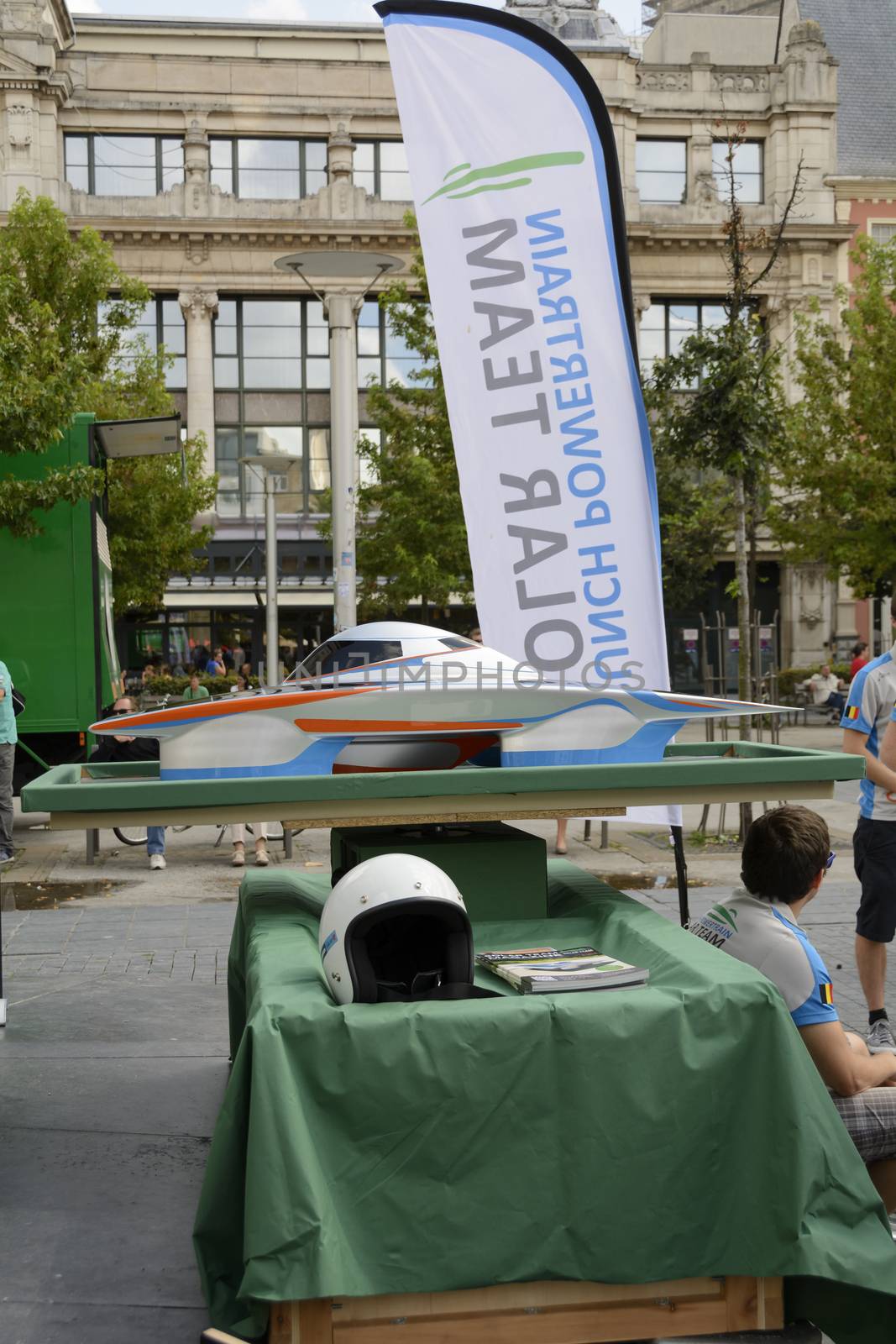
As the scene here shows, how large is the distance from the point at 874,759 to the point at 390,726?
2.94m

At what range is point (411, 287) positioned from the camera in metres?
41.2

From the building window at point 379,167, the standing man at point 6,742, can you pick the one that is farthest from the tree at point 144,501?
the building window at point 379,167

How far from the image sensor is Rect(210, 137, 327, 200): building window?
44281 millimetres

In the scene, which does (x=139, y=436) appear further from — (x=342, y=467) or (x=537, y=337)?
(x=537, y=337)

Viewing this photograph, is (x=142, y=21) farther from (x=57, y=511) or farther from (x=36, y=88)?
(x=57, y=511)

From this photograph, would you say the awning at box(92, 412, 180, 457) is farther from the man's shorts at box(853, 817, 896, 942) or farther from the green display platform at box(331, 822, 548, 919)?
the green display platform at box(331, 822, 548, 919)

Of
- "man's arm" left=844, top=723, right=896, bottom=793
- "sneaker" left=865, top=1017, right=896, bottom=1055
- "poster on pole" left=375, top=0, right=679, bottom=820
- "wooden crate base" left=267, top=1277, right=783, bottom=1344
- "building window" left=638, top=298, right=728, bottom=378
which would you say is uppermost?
"building window" left=638, top=298, right=728, bottom=378

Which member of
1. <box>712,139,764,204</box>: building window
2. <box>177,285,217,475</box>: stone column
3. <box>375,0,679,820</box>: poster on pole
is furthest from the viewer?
<box>712,139,764,204</box>: building window

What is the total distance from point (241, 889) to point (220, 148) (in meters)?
43.0

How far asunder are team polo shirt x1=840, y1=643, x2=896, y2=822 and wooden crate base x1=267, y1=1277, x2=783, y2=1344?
3161 millimetres

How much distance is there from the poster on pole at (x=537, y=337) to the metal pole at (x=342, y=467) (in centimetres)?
996

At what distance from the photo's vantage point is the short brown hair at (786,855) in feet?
13.6

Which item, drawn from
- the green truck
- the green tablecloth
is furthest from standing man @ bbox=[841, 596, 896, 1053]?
the green truck

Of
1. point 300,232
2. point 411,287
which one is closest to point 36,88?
point 300,232
